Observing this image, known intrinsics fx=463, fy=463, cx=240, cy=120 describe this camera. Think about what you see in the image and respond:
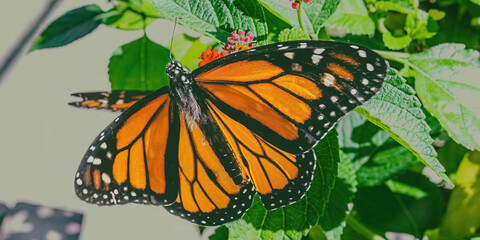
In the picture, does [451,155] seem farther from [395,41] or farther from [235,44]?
[235,44]

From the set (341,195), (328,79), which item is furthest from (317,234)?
(328,79)

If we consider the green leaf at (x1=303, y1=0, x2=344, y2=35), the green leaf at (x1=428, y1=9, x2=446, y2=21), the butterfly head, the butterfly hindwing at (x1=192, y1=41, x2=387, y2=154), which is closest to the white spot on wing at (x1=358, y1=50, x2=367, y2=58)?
the butterfly hindwing at (x1=192, y1=41, x2=387, y2=154)

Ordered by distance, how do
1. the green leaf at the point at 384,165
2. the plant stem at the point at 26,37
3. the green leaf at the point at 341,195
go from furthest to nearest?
the plant stem at the point at 26,37
the green leaf at the point at 384,165
the green leaf at the point at 341,195

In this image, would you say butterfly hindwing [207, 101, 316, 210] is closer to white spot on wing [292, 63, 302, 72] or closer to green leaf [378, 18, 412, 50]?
white spot on wing [292, 63, 302, 72]

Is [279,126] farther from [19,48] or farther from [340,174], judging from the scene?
[19,48]

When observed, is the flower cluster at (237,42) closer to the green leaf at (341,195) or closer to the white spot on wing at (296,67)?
the white spot on wing at (296,67)

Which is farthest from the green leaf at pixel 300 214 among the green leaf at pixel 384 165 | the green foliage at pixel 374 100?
the green leaf at pixel 384 165

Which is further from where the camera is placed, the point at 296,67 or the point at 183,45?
the point at 183,45
